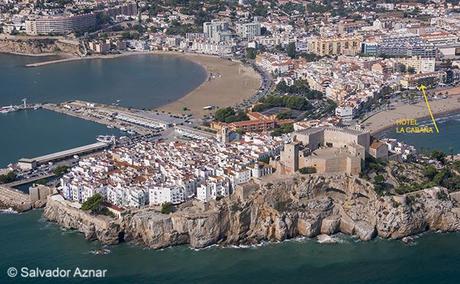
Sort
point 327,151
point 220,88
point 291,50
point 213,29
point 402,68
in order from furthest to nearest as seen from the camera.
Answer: point 213,29 < point 291,50 < point 402,68 < point 220,88 < point 327,151

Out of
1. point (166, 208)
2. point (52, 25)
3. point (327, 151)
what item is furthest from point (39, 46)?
point (166, 208)

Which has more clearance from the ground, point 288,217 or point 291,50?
point 291,50

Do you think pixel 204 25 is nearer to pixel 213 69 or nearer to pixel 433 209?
pixel 213 69

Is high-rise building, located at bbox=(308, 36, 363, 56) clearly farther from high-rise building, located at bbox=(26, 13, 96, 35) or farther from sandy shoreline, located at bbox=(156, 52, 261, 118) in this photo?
high-rise building, located at bbox=(26, 13, 96, 35)

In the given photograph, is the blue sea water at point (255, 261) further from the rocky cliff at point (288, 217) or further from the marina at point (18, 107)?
the marina at point (18, 107)

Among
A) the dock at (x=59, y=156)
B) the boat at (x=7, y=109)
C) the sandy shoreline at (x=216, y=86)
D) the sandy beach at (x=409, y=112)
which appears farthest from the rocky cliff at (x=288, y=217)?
the boat at (x=7, y=109)

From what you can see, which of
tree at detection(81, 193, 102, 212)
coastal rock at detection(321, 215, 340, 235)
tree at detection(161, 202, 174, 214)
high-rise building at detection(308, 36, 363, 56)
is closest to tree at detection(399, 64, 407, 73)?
high-rise building at detection(308, 36, 363, 56)

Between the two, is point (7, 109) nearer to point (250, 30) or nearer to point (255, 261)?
point (255, 261)

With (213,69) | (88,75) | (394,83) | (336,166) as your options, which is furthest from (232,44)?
(336,166)
